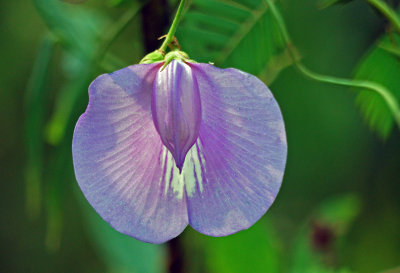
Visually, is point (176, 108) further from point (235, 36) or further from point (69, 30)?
point (69, 30)

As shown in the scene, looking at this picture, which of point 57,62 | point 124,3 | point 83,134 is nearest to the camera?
point 83,134

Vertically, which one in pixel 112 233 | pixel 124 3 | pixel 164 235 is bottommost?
pixel 112 233

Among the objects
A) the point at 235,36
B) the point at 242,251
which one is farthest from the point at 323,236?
the point at 235,36

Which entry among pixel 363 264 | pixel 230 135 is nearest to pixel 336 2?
pixel 230 135

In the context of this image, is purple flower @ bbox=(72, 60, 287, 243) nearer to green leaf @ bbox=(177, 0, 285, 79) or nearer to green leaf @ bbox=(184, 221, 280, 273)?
green leaf @ bbox=(177, 0, 285, 79)

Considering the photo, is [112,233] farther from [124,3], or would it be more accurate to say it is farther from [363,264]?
[363,264]

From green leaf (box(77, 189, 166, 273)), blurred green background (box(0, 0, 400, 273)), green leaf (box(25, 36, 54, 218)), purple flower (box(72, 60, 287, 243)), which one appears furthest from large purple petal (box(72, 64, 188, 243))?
green leaf (box(77, 189, 166, 273))
